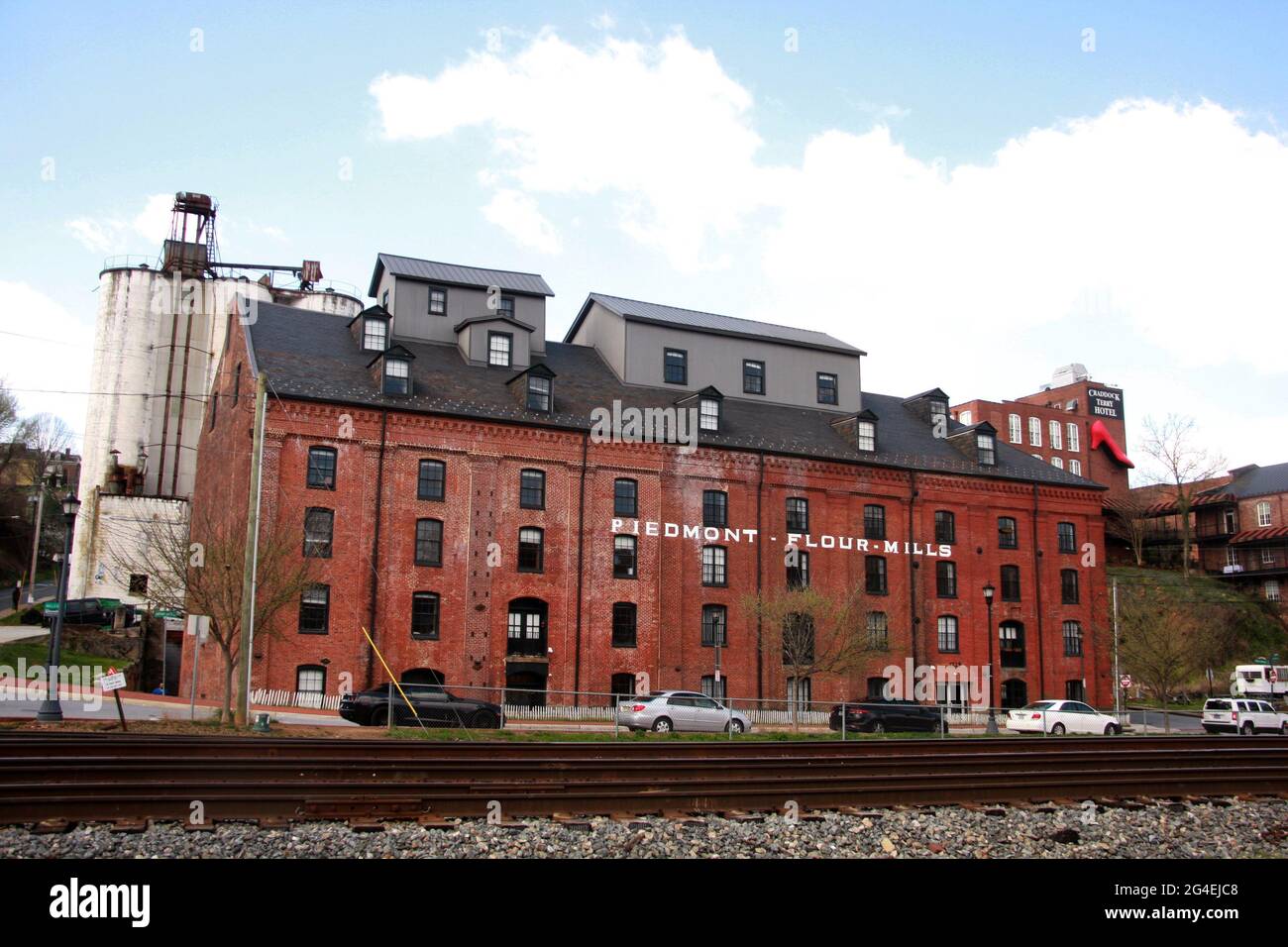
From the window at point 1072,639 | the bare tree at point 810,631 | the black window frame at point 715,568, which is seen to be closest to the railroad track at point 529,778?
the bare tree at point 810,631

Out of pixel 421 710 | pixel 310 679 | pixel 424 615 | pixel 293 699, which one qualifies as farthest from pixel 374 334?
pixel 421 710

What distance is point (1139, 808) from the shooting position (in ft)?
52.9

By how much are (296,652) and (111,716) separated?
7.37 m

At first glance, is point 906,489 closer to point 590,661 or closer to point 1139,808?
point 590,661

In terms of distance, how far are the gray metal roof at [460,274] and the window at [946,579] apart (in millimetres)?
20632

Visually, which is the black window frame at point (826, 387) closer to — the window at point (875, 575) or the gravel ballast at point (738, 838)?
the window at point (875, 575)

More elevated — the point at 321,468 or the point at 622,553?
the point at 321,468

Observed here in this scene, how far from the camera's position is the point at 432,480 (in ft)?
120

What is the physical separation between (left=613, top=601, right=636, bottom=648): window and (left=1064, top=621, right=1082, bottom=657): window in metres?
21.3

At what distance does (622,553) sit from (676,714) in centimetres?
990

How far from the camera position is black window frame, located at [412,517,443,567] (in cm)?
3566

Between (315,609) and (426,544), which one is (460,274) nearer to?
(426,544)

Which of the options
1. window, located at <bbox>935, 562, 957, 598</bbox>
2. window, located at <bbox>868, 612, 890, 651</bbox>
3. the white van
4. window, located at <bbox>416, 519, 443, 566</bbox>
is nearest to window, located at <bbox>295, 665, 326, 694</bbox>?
window, located at <bbox>416, 519, 443, 566</bbox>

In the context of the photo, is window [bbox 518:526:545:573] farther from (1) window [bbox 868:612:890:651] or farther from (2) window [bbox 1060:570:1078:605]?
(2) window [bbox 1060:570:1078:605]
